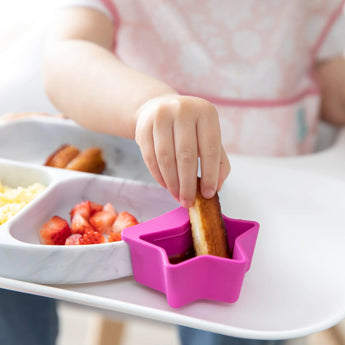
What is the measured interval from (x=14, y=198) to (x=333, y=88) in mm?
724

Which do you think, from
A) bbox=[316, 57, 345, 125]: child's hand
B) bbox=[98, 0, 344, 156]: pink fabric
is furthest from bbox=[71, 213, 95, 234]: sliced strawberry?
bbox=[316, 57, 345, 125]: child's hand

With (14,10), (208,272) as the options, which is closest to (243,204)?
(208,272)

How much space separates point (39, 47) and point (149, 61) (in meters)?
0.32

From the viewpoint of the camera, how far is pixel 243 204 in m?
0.60

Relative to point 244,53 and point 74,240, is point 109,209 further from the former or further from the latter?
point 244,53

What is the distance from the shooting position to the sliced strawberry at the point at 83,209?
22.0 inches

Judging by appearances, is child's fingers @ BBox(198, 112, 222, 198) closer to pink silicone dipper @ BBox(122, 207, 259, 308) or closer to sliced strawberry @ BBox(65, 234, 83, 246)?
pink silicone dipper @ BBox(122, 207, 259, 308)

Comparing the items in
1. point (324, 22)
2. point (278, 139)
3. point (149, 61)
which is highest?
point (324, 22)

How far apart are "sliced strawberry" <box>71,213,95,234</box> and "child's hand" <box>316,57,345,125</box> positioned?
66 centimetres

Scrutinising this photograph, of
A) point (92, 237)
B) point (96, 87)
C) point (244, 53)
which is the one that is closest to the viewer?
point (92, 237)

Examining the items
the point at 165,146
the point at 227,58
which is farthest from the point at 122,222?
the point at 227,58

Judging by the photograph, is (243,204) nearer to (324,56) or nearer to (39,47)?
(324,56)

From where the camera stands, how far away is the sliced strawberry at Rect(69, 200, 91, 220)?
0.56m

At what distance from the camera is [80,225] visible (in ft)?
1.74
